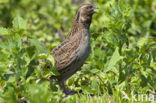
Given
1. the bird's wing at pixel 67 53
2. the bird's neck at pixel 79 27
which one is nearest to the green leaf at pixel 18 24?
the bird's wing at pixel 67 53

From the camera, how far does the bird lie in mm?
4715

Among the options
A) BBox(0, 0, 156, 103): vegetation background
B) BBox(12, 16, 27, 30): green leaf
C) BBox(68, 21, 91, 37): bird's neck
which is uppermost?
BBox(12, 16, 27, 30): green leaf

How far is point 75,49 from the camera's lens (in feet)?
15.5

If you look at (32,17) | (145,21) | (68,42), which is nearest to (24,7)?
(32,17)

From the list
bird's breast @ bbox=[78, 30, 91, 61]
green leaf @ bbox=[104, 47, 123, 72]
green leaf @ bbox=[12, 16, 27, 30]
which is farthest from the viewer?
bird's breast @ bbox=[78, 30, 91, 61]

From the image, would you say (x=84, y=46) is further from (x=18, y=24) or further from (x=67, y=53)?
(x=18, y=24)

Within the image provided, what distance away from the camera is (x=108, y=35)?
488 centimetres

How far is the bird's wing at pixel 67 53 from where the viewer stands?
471 cm

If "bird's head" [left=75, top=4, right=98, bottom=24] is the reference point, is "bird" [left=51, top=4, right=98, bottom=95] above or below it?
below

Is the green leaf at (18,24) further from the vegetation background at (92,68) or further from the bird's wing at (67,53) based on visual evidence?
the bird's wing at (67,53)

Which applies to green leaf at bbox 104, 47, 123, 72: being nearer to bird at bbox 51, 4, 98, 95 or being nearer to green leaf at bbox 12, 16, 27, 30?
bird at bbox 51, 4, 98, 95

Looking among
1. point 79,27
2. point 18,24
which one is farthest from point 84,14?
point 18,24

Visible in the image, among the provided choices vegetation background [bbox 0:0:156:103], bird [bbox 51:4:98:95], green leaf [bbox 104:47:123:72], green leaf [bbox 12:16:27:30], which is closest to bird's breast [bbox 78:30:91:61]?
bird [bbox 51:4:98:95]

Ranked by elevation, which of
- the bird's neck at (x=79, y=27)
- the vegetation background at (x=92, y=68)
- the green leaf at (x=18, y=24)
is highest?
the green leaf at (x=18, y=24)
